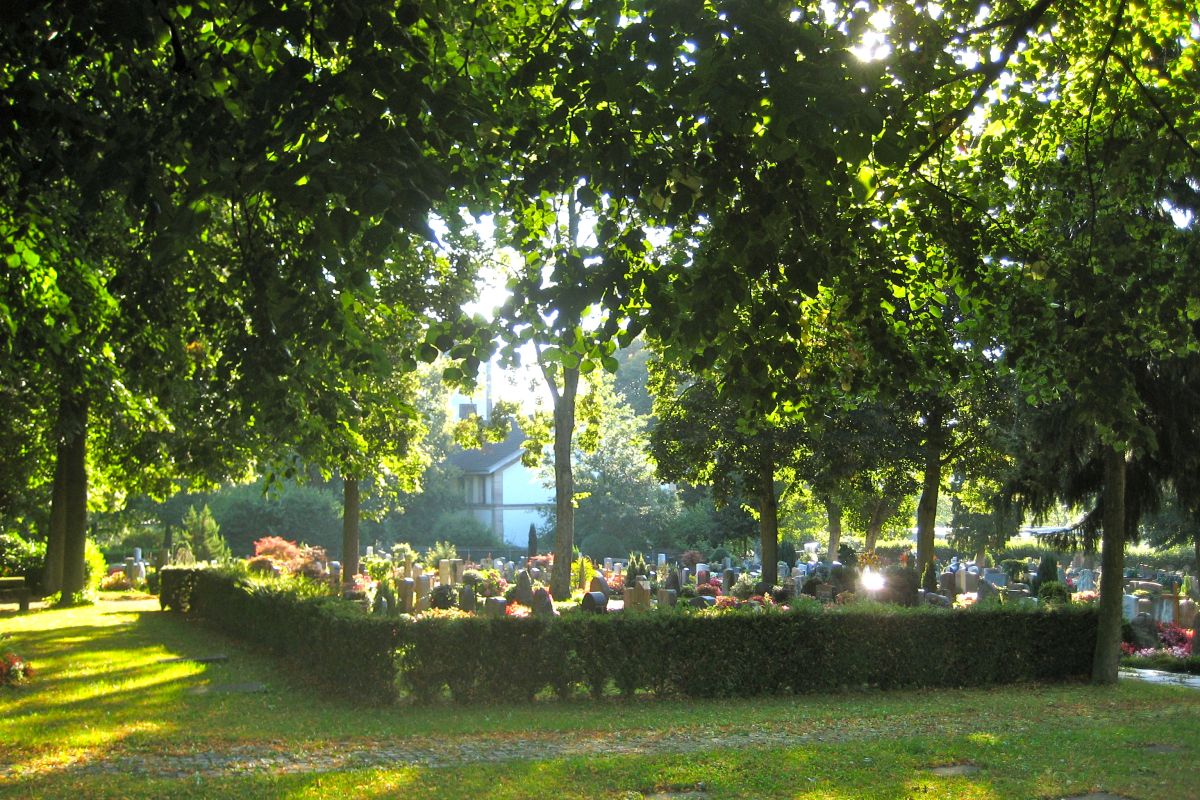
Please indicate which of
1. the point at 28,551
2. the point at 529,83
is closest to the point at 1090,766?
the point at 529,83

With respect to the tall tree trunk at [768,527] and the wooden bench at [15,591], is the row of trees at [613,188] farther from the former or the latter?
the wooden bench at [15,591]

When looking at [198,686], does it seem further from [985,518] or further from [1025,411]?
[985,518]

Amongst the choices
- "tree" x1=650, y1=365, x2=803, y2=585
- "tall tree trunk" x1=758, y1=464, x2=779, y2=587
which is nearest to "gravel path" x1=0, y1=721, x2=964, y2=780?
"tree" x1=650, y1=365, x2=803, y2=585

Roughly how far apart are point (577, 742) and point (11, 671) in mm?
8441

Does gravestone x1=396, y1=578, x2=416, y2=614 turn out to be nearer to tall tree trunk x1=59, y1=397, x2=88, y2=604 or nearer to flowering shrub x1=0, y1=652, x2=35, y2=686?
flowering shrub x1=0, y1=652, x2=35, y2=686

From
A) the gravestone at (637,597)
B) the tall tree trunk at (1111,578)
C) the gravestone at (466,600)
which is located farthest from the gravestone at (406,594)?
the tall tree trunk at (1111,578)

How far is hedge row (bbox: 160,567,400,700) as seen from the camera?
1404 centimetres

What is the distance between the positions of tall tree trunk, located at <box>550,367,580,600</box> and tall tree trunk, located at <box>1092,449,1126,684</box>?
44.6 feet

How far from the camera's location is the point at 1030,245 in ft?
33.5

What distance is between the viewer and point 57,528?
27.7m

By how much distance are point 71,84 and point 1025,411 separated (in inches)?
674

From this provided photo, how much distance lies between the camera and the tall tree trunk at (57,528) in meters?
27.0

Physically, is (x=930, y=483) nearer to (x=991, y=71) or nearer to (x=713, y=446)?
(x=713, y=446)

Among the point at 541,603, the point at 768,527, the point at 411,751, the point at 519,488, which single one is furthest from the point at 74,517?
the point at 519,488
